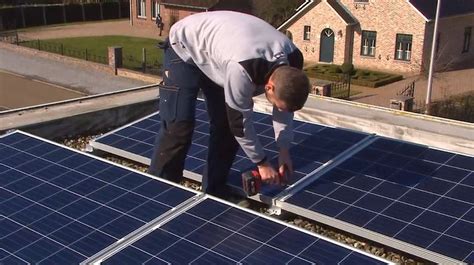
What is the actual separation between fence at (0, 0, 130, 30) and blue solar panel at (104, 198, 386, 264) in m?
46.6

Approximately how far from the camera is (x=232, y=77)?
18.0 ft

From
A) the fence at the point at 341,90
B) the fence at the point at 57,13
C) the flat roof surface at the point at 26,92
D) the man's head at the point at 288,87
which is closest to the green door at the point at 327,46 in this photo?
the fence at the point at 341,90

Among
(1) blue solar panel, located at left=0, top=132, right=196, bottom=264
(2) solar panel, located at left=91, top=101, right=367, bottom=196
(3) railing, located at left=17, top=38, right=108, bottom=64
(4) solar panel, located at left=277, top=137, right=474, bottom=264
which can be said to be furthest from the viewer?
(3) railing, located at left=17, top=38, right=108, bottom=64

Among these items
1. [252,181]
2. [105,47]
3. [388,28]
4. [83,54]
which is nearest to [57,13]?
[105,47]

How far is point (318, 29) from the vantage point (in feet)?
118

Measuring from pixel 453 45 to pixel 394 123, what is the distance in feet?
91.9

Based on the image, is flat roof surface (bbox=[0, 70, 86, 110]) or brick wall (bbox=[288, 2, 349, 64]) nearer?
flat roof surface (bbox=[0, 70, 86, 110])

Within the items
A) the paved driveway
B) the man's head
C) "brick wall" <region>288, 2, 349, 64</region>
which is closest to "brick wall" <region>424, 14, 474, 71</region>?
"brick wall" <region>288, 2, 349, 64</region>

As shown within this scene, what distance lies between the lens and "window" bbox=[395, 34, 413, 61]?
3375cm

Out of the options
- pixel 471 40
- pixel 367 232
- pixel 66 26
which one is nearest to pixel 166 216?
pixel 367 232

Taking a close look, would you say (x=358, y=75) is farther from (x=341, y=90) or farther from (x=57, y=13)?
(x=57, y=13)

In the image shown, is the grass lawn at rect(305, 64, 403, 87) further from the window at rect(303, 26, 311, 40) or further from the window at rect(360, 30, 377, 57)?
the window at rect(303, 26, 311, 40)

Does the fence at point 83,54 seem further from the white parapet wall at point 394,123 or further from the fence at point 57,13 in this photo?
the white parapet wall at point 394,123

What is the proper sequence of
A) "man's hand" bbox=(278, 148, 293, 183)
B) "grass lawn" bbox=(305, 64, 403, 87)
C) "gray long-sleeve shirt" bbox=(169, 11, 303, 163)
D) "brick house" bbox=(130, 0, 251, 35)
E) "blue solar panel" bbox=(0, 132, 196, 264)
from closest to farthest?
"blue solar panel" bbox=(0, 132, 196, 264), "gray long-sleeve shirt" bbox=(169, 11, 303, 163), "man's hand" bbox=(278, 148, 293, 183), "grass lawn" bbox=(305, 64, 403, 87), "brick house" bbox=(130, 0, 251, 35)
